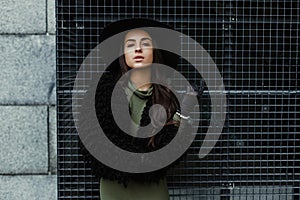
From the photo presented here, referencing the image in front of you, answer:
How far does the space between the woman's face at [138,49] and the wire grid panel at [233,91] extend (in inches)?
37.0

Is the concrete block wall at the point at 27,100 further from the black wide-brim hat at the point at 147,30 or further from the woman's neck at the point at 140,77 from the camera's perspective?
the woman's neck at the point at 140,77

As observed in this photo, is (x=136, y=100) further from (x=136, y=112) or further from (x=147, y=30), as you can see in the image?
(x=147, y=30)

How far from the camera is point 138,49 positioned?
13.1ft

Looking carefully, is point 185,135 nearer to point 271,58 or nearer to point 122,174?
point 122,174

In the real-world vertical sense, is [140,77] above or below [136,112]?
above

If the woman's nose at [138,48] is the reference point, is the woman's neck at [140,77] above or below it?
below

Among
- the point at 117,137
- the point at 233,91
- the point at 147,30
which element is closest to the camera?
the point at 117,137

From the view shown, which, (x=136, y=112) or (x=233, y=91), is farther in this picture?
(x=233, y=91)

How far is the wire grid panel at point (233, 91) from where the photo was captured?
496 centimetres

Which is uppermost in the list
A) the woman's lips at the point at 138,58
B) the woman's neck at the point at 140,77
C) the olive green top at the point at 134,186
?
the woman's lips at the point at 138,58

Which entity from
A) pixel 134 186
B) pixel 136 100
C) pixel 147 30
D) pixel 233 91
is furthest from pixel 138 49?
pixel 233 91

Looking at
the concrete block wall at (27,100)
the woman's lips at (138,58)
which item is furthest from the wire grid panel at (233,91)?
the woman's lips at (138,58)

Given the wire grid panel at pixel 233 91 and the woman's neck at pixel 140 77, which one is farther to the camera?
the wire grid panel at pixel 233 91

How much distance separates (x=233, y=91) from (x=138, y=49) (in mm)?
1495
